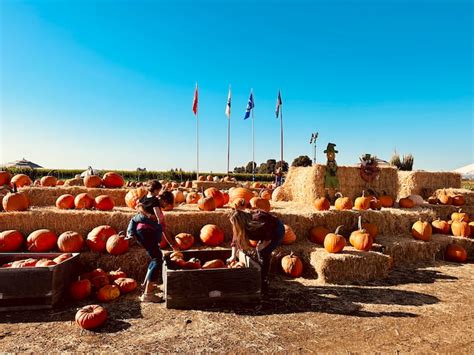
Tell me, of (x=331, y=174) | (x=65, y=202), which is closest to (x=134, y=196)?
(x=65, y=202)

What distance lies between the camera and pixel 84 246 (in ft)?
21.6

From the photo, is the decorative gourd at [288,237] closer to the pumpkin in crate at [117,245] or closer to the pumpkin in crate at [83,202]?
the pumpkin in crate at [117,245]

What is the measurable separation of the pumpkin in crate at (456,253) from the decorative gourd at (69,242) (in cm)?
809

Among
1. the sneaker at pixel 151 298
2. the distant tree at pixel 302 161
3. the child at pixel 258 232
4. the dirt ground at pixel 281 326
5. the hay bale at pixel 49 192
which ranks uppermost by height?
the distant tree at pixel 302 161

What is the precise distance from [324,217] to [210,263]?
11.4 feet

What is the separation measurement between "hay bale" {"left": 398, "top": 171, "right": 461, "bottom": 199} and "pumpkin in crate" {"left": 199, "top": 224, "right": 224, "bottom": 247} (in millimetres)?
9703

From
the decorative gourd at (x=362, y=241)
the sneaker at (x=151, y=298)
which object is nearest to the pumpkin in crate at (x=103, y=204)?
the sneaker at (x=151, y=298)

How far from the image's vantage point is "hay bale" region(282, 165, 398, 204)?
10.8m

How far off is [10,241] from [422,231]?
28.6 feet

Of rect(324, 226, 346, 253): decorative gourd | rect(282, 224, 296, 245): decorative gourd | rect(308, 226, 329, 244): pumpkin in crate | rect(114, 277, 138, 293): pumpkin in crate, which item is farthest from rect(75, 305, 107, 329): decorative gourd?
rect(308, 226, 329, 244): pumpkin in crate

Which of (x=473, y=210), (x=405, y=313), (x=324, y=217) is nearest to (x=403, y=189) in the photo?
(x=473, y=210)

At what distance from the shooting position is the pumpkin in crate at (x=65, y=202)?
299 inches

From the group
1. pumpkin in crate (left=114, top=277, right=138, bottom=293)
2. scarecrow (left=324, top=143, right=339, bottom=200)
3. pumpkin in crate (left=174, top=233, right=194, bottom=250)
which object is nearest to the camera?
pumpkin in crate (left=114, top=277, right=138, bottom=293)

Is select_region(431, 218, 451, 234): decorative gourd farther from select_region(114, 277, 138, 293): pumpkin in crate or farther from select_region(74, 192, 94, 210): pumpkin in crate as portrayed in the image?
select_region(74, 192, 94, 210): pumpkin in crate
